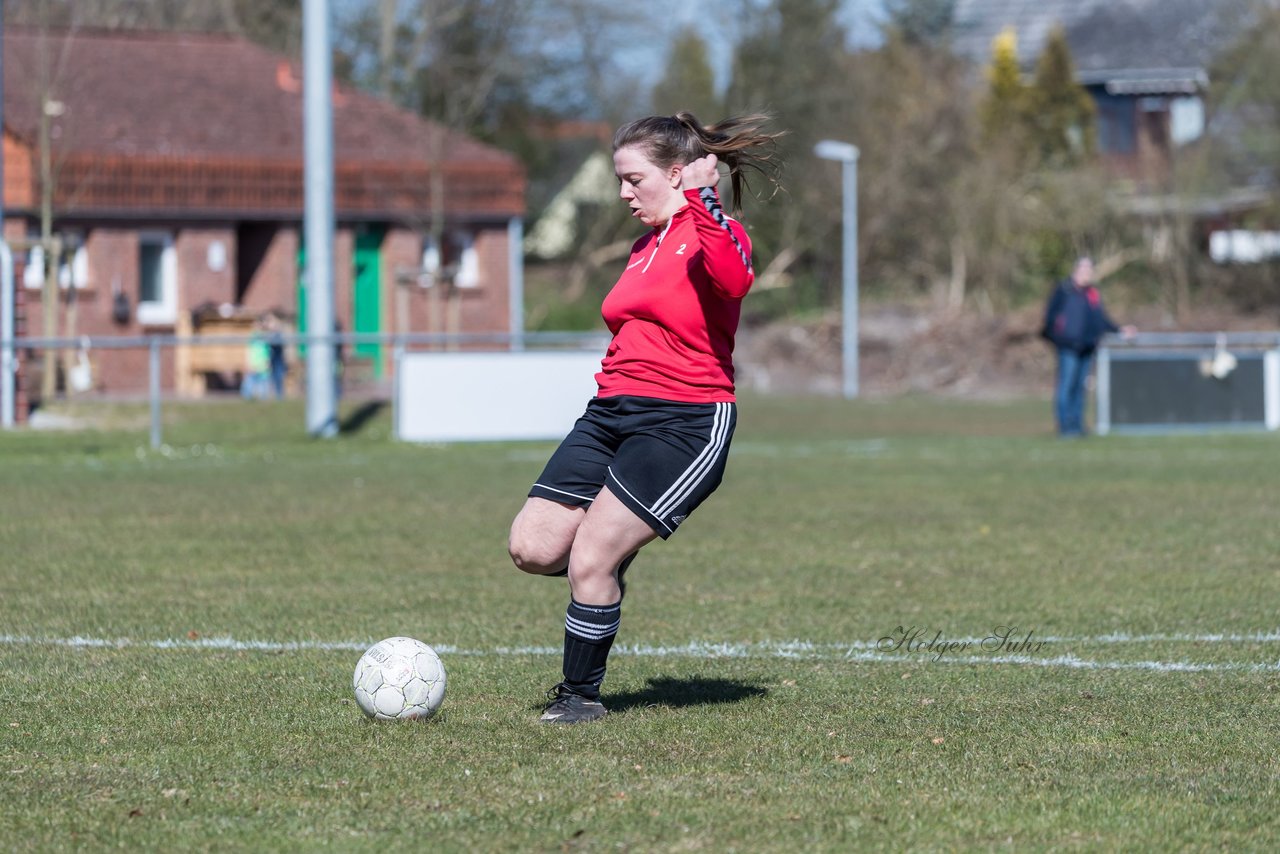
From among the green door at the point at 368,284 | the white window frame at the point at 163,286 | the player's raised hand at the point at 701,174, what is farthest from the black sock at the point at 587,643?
the green door at the point at 368,284

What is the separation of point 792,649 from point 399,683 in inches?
87.7

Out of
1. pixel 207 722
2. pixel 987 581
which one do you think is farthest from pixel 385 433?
pixel 207 722

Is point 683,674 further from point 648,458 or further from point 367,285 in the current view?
point 367,285

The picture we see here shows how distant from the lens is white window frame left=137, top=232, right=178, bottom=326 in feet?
111

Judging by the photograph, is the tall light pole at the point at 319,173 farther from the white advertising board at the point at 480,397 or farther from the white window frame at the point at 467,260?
the white window frame at the point at 467,260

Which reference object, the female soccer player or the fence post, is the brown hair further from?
the fence post

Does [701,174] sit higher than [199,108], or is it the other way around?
[199,108]

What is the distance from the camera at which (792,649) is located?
775 cm

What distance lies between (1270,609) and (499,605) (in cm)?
374

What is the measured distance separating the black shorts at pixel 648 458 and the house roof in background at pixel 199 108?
84.4 feet

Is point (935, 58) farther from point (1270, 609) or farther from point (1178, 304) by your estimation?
point (1270, 609)

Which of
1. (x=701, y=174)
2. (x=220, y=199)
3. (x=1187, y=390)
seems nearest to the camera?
(x=701, y=174)

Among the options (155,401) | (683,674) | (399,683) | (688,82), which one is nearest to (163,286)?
(155,401)

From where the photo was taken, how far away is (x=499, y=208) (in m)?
37.7
